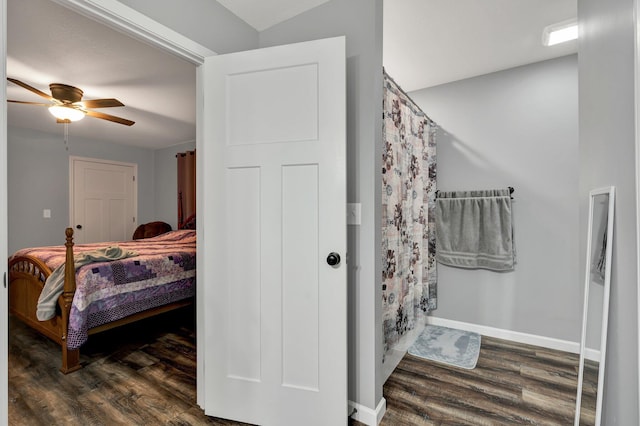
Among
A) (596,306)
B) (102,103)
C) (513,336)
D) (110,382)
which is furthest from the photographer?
(102,103)

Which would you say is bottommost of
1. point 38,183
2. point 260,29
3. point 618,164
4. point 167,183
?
point 618,164

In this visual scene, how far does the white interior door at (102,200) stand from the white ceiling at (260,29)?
1548 millimetres

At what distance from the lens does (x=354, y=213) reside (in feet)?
5.46

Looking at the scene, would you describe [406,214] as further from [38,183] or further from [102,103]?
[38,183]

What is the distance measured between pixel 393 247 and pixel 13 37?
2.95 meters

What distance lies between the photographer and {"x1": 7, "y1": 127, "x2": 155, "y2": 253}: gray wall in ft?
13.5

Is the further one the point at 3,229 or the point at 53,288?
the point at 53,288

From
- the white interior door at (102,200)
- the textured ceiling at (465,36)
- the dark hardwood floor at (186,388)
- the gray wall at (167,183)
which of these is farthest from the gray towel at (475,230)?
the white interior door at (102,200)

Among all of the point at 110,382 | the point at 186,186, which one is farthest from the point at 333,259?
the point at 186,186

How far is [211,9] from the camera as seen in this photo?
5.60ft

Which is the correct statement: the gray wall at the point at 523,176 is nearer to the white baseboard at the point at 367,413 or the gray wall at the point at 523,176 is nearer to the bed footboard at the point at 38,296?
the white baseboard at the point at 367,413

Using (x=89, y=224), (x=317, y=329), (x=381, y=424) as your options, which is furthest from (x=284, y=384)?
(x=89, y=224)

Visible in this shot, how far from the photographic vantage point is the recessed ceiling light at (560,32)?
2.00m

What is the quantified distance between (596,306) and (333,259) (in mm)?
1002
